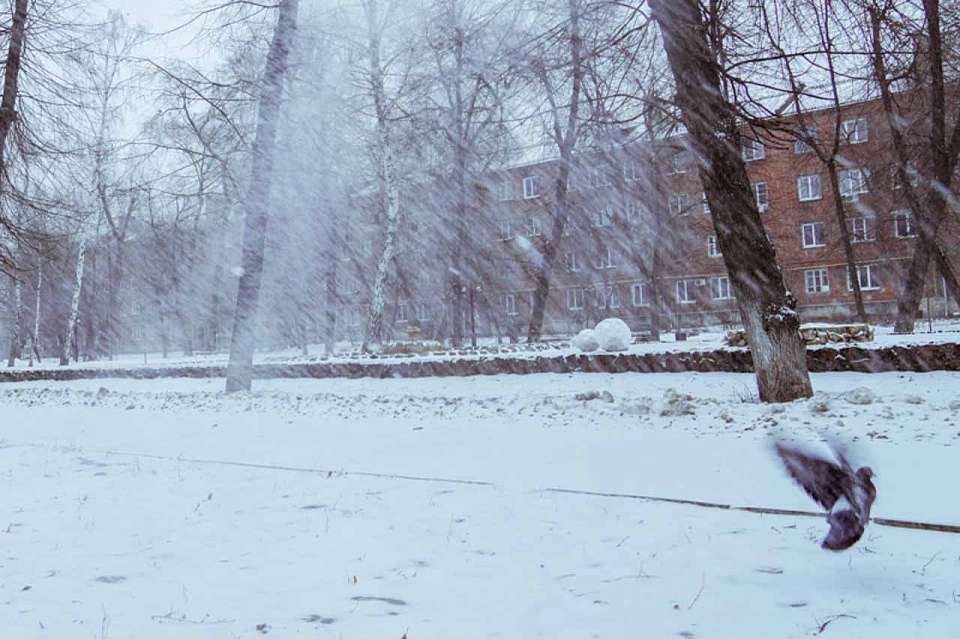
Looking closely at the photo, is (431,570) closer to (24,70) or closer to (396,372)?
(396,372)

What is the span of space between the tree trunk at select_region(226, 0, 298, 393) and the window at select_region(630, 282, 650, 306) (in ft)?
96.7

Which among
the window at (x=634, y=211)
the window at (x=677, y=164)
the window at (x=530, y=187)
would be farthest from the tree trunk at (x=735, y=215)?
the window at (x=530, y=187)

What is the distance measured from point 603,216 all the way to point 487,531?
104 feet

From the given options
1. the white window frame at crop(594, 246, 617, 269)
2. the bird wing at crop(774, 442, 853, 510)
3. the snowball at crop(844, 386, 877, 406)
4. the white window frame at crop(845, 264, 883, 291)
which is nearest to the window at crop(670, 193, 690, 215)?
the white window frame at crop(594, 246, 617, 269)

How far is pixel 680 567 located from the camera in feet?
9.68

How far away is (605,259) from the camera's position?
38438 millimetres

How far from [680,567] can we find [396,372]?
1177 cm

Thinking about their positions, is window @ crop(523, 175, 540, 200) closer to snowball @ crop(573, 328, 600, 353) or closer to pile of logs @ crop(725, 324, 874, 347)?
snowball @ crop(573, 328, 600, 353)

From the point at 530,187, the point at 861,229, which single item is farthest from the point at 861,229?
the point at 530,187

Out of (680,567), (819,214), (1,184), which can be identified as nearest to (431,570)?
(680,567)

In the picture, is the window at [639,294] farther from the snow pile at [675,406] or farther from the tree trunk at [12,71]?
the snow pile at [675,406]

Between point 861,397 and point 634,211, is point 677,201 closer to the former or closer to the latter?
point 634,211

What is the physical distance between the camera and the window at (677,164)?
85.7 feet

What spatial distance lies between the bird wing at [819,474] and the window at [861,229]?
32518 mm
